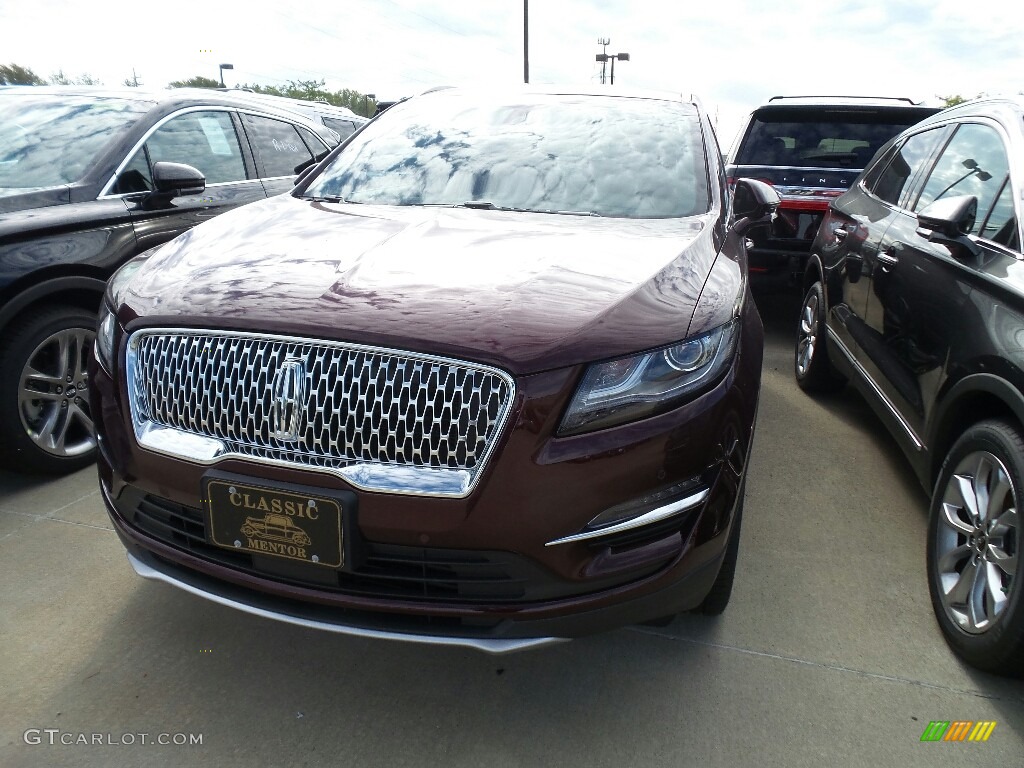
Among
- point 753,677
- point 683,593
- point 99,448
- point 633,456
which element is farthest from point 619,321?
point 99,448

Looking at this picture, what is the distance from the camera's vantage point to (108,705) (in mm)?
2109

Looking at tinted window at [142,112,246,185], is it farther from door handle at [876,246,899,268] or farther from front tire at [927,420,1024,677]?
front tire at [927,420,1024,677]

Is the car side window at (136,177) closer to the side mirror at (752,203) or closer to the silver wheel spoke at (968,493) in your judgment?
the side mirror at (752,203)

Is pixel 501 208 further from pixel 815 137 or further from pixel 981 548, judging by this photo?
pixel 815 137

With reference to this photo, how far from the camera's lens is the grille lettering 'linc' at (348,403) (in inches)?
66.9

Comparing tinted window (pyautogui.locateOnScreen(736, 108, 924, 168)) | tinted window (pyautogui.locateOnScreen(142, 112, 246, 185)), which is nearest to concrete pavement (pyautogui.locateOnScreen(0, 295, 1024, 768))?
tinted window (pyautogui.locateOnScreen(142, 112, 246, 185))

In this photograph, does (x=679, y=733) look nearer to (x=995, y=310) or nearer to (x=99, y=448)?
(x=995, y=310)

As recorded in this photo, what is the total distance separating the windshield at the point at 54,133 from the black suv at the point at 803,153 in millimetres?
4213

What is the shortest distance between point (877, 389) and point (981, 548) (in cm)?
124

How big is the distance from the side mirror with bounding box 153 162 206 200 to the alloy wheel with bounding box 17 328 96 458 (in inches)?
32.4

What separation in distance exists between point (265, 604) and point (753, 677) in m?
1.39

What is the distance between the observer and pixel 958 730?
2.09 m

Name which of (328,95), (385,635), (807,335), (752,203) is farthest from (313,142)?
(328,95)

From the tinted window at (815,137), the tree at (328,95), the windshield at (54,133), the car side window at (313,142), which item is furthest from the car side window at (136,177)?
the tree at (328,95)
